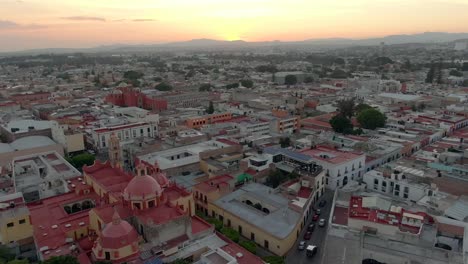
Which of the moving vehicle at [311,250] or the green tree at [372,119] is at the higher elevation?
the green tree at [372,119]

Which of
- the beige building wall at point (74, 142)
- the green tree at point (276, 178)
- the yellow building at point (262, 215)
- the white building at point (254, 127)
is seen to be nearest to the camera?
the yellow building at point (262, 215)

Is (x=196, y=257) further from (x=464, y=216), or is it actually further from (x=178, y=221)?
(x=464, y=216)

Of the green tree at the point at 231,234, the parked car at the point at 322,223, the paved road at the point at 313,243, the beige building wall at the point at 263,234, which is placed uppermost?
the green tree at the point at 231,234

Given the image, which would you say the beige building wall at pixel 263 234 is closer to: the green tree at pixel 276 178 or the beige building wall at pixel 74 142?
the green tree at pixel 276 178

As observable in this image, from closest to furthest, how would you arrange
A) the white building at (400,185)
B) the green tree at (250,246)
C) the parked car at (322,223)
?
the green tree at (250,246) → the parked car at (322,223) → the white building at (400,185)

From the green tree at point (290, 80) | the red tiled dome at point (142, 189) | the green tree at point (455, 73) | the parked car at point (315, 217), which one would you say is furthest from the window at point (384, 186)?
the green tree at point (455, 73)

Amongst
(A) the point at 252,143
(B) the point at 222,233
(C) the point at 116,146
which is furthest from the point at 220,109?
(B) the point at 222,233
